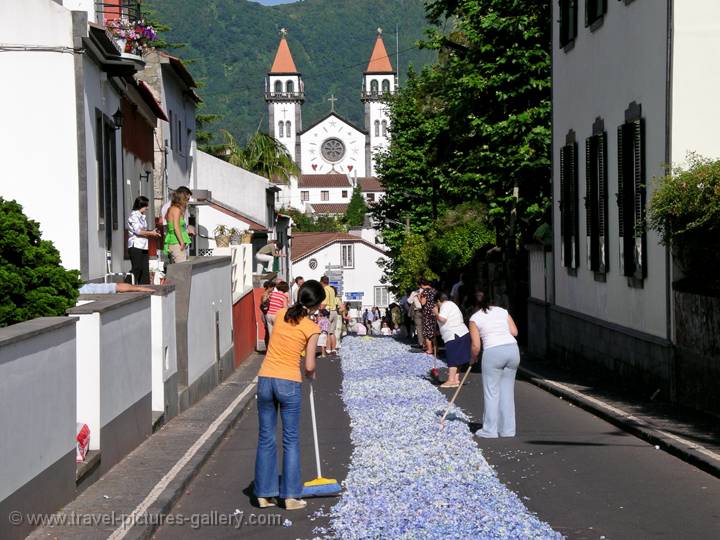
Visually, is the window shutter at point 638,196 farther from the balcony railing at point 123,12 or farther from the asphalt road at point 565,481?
the balcony railing at point 123,12

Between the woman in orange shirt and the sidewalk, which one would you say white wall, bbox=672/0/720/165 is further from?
→ the woman in orange shirt

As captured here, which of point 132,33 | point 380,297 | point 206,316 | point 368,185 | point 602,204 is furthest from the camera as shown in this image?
point 368,185

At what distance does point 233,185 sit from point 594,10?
32.2 m

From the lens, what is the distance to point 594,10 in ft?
74.5

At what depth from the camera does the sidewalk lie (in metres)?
9.05

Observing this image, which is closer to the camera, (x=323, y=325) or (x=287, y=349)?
(x=287, y=349)

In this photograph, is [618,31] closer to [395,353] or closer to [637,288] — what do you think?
[637,288]

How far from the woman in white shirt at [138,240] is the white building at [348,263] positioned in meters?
98.5

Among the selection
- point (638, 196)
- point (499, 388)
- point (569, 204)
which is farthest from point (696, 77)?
point (569, 204)

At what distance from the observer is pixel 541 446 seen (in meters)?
13.6

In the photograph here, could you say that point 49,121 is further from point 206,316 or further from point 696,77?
point 696,77

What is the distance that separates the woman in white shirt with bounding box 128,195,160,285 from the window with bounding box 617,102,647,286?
23.4 ft

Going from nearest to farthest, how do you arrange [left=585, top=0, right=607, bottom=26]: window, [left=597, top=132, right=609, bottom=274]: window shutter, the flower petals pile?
the flower petals pile < [left=597, top=132, right=609, bottom=274]: window shutter < [left=585, top=0, right=607, bottom=26]: window

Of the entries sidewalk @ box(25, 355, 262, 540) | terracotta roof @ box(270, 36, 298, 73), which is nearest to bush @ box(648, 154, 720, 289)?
sidewalk @ box(25, 355, 262, 540)
